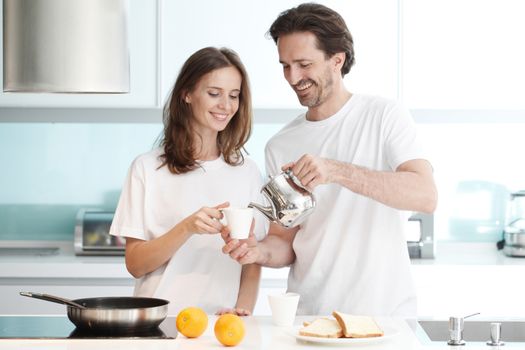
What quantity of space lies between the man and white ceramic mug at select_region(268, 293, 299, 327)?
0.30 m

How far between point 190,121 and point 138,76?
1548 mm

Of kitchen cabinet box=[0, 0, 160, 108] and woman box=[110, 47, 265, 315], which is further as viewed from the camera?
kitchen cabinet box=[0, 0, 160, 108]

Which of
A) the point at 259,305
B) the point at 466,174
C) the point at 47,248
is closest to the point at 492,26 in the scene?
the point at 466,174

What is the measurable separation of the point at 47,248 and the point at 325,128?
2.39 metres

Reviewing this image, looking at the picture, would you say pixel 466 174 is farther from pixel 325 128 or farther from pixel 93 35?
pixel 93 35

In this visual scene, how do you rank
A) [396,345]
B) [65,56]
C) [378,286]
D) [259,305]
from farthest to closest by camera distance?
[259,305]
[378,286]
[65,56]
[396,345]

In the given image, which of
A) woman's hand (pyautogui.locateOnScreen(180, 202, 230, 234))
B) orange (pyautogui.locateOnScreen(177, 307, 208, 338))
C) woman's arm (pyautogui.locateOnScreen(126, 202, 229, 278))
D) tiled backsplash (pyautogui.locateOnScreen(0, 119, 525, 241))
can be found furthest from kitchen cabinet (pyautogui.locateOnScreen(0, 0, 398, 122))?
orange (pyautogui.locateOnScreen(177, 307, 208, 338))

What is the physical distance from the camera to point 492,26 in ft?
14.6

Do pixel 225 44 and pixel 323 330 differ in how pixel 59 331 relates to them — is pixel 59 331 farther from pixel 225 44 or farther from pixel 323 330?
pixel 225 44

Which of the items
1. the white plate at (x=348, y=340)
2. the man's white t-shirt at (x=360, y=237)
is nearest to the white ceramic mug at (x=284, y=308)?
the white plate at (x=348, y=340)

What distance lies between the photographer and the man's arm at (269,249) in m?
2.66

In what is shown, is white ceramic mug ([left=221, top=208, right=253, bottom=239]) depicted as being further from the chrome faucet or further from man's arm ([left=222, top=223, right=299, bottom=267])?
the chrome faucet

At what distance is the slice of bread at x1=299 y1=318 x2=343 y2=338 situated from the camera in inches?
86.3

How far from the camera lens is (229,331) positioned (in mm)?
2164
